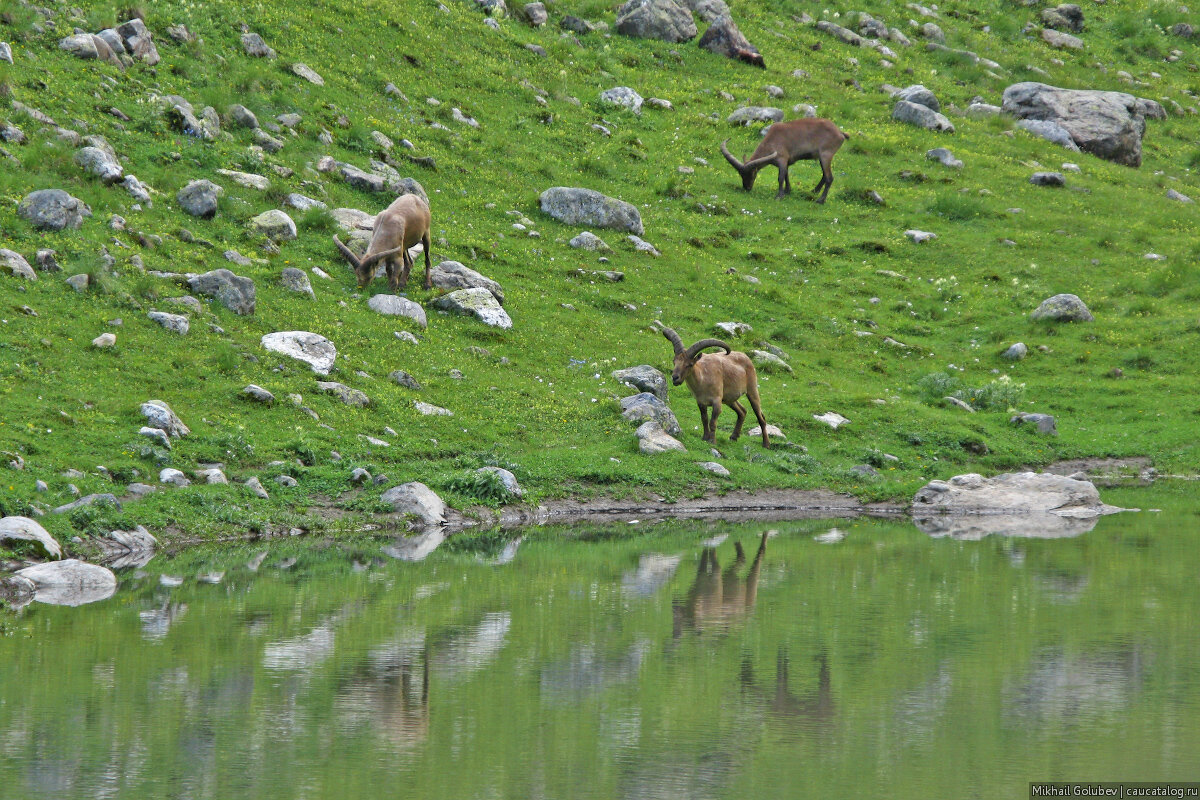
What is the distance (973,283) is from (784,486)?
15.4 m

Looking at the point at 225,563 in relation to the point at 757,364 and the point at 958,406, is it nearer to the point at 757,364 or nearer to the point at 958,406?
the point at 757,364

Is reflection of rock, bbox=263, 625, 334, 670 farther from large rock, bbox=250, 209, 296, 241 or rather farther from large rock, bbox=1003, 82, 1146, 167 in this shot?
large rock, bbox=1003, 82, 1146, 167

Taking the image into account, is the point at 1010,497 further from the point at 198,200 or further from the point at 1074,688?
the point at 198,200

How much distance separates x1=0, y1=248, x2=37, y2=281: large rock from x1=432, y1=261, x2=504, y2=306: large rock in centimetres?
900

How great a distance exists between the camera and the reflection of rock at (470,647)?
38.3 ft

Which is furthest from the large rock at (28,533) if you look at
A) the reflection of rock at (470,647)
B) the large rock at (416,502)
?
the reflection of rock at (470,647)

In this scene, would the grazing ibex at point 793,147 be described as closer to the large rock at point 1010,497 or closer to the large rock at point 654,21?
the large rock at point 654,21

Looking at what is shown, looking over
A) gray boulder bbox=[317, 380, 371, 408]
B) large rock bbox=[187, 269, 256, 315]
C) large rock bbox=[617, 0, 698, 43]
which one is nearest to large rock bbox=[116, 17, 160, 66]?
large rock bbox=[187, 269, 256, 315]

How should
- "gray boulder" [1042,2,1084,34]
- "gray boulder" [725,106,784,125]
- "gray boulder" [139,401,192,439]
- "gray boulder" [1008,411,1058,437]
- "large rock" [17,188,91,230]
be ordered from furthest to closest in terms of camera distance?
"gray boulder" [1042,2,1084,34] < "gray boulder" [725,106,784,125] < "gray boulder" [1008,411,1058,437] < "large rock" [17,188,91,230] < "gray boulder" [139,401,192,439]

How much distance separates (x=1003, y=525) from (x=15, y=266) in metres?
19.1

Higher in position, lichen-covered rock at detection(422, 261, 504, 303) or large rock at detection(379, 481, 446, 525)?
lichen-covered rock at detection(422, 261, 504, 303)

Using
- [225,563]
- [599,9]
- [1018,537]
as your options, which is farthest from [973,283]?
[225,563]

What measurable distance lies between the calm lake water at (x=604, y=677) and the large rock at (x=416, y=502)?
2.19 m

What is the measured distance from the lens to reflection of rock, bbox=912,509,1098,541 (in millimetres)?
20562
